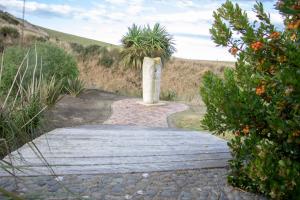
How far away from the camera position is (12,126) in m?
2.83

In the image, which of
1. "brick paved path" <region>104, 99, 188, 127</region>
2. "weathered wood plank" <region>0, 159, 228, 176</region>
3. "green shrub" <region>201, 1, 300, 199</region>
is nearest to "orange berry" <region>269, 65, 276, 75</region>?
"green shrub" <region>201, 1, 300, 199</region>

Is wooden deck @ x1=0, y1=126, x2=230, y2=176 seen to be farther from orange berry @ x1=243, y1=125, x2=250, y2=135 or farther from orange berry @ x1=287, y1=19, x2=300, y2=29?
orange berry @ x1=287, y1=19, x2=300, y2=29

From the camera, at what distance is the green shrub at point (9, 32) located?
2388 cm

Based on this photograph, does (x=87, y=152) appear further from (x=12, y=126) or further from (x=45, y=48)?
(x=45, y=48)

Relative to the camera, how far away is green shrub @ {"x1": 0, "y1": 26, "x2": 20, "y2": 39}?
23875 millimetres

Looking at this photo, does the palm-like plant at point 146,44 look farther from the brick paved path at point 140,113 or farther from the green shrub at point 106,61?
the green shrub at point 106,61

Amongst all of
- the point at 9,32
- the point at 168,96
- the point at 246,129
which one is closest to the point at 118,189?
the point at 246,129

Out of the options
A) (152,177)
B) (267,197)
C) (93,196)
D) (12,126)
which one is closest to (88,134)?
(152,177)

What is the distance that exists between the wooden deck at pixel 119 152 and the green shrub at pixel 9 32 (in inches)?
749

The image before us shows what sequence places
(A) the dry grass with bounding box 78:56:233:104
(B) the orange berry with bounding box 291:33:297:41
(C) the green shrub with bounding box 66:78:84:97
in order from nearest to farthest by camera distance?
(B) the orange berry with bounding box 291:33:297:41
(C) the green shrub with bounding box 66:78:84:97
(A) the dry grass with bounding box 78:56:233:104

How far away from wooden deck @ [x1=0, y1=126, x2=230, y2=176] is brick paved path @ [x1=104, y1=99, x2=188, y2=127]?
8.45 feet

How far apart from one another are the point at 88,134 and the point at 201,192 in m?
2.88

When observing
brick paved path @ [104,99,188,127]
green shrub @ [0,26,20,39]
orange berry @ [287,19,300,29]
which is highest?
green shrub @ [0,26,20,39]

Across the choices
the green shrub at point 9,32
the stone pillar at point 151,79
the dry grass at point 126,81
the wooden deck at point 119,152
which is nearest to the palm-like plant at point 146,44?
the stone pillar at point 151,79
